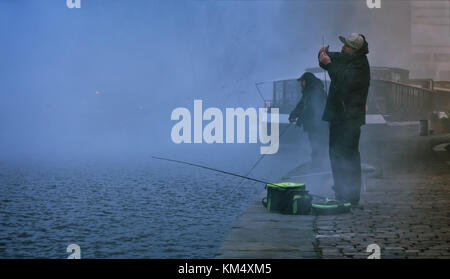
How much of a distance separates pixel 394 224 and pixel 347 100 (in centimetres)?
149

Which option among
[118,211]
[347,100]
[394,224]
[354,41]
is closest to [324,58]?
[354,41]

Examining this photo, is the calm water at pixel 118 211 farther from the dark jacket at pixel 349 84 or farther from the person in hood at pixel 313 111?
the dark jacket at pixel 349 84

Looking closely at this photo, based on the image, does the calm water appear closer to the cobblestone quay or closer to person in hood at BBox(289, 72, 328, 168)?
the cobblestone quay

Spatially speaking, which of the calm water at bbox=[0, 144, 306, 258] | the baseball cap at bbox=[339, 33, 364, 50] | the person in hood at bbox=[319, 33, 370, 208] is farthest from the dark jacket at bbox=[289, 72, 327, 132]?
the baseball cap at bbox=[339, 33, 364, 50]

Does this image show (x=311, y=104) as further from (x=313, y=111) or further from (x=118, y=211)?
(x=118, y=211)

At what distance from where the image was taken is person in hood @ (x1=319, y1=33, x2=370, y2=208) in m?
7.52

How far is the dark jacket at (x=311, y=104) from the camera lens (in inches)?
441

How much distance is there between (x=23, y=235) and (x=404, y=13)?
252ft

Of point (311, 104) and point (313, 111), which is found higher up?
point (311, 104)

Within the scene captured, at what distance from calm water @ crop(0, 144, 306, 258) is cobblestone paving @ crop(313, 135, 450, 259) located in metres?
1.12

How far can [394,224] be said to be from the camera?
6.88 metres

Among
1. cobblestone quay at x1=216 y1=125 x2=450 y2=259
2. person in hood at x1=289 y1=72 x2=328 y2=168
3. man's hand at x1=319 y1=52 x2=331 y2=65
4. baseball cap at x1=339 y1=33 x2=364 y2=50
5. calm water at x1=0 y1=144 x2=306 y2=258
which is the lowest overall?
calm water at x1=0 y1=144 x2=306 y2=258

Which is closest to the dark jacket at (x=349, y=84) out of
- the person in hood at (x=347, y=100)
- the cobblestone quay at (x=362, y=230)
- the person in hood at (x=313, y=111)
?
the person in hood at (x=347, y=100)
